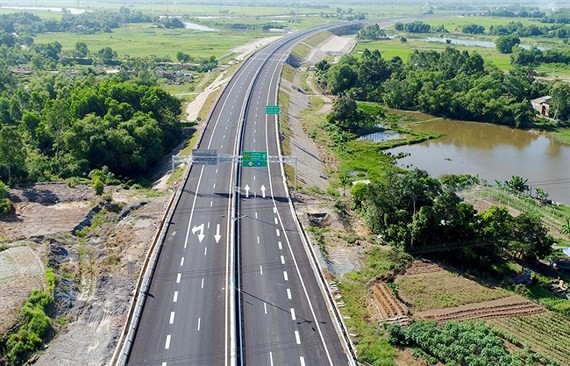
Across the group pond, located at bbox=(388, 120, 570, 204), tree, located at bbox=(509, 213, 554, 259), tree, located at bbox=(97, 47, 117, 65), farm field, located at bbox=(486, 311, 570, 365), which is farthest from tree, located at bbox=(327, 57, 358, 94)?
farm field, located at bbox=(486, 311, 570, 365)

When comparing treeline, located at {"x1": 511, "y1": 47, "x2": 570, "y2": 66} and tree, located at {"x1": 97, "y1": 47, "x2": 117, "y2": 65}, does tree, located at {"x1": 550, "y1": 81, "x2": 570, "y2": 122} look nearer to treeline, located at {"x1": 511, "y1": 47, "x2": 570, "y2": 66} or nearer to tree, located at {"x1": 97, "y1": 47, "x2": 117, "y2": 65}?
treeline, located at {"x1": 511, "y1": 47, "x2": 570, "y2": 66}

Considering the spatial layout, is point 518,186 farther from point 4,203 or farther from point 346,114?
point 4,203

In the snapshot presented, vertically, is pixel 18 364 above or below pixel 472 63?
below

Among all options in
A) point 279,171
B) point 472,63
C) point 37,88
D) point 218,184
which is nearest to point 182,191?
point 218,184

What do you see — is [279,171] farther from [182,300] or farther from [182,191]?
[182,300]

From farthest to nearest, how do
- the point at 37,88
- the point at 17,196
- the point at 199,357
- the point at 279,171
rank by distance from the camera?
the point at 37,88 < the point at 279,171 < the point at 17,196 < the point at 199,357

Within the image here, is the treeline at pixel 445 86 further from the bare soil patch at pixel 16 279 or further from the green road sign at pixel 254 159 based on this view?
the bare soil patch at pixel 16 279

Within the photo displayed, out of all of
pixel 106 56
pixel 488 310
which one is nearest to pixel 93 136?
pixel 488 310
